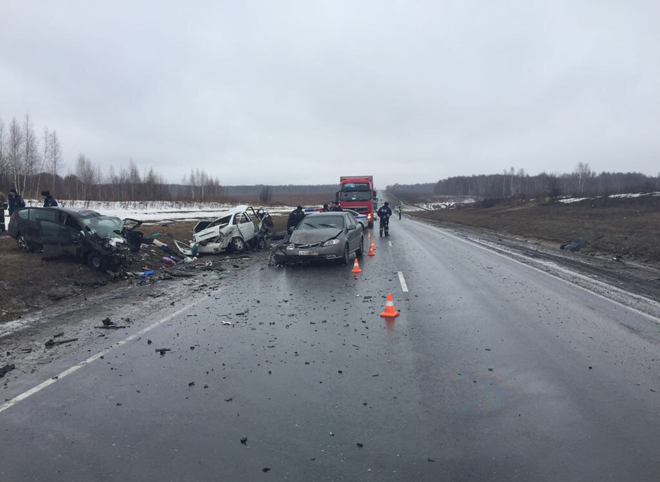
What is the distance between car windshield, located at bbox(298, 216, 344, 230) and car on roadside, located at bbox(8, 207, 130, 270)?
18.4 feet

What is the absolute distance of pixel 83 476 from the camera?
3160 millimetres

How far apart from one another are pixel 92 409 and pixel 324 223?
35.6 feet

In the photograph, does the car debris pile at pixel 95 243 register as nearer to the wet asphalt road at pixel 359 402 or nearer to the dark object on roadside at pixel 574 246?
the wet asphalt road at pixel 359 402

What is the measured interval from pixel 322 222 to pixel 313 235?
3.58 feet

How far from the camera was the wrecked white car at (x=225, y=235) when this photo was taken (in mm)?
16797

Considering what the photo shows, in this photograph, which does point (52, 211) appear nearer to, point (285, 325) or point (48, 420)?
point (285, 325)

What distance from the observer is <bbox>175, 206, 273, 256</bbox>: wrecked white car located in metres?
16.8

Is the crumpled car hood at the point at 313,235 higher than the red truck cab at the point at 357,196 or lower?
lower

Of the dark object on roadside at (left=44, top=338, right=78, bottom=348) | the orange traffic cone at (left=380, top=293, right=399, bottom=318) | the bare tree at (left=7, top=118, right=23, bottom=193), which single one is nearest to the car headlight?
the orange traffic cone at (left=380, top=293, right=399, bottom=318)

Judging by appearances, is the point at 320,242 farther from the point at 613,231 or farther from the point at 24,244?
the point at 613,231

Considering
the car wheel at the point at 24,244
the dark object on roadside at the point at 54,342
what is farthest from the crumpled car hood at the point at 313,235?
the car wheel at the point at 24,244

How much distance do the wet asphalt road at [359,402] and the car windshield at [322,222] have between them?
689cm

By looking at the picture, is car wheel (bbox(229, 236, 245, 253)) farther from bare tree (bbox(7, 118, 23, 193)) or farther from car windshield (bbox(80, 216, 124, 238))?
bare tree (bbox(7, 118, 23, 193))

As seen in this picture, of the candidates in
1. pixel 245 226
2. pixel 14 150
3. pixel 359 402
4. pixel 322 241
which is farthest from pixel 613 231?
pixel 14 150
